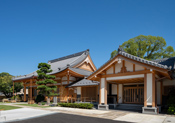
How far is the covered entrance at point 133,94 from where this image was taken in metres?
17.6

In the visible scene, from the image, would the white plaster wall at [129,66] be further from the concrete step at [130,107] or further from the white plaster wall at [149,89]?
the concrete step at [130,107]

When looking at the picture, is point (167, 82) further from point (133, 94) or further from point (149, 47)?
point (149, 47)

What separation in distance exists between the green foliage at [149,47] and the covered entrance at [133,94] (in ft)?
57.1

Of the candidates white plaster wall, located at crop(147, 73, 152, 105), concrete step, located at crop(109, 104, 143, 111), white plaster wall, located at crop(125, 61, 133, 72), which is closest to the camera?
white plaster wall, located at crop(147, 73, 152, 105)

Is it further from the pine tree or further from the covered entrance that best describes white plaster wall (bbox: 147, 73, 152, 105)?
the pine tree

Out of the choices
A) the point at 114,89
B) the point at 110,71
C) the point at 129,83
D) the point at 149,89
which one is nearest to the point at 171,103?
the point at 149,89

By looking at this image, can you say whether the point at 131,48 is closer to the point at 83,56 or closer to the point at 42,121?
the point at 83,56

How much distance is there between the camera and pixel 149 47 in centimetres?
3553

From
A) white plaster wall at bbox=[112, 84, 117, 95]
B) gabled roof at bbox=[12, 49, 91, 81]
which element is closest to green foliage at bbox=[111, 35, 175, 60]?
gabled roof at bbox=[12, 49, 91, 81]

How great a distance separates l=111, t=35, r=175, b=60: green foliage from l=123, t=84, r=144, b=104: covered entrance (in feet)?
57.1

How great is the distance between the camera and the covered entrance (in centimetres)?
1762

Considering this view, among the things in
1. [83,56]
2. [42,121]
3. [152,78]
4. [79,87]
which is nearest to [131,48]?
[83,56]

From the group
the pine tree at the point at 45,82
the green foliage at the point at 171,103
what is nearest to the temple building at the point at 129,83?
the green foliage at the point at 171,103

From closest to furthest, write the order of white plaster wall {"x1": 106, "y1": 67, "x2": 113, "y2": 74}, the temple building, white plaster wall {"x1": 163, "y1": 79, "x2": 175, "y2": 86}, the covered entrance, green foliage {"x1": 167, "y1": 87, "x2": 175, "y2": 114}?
1. green foliage {"x1": 167, "y1": 87, "x2": 175, "y2": 114}
2. the temple building
3. white plaster wall {"x1": 163, "y1": 79, "x2": 175, "y2": 86}
4. white plaster wall {"x1": 106, "y1": 67, "x2": 113, "y2": 74}
5. the covered entrance
